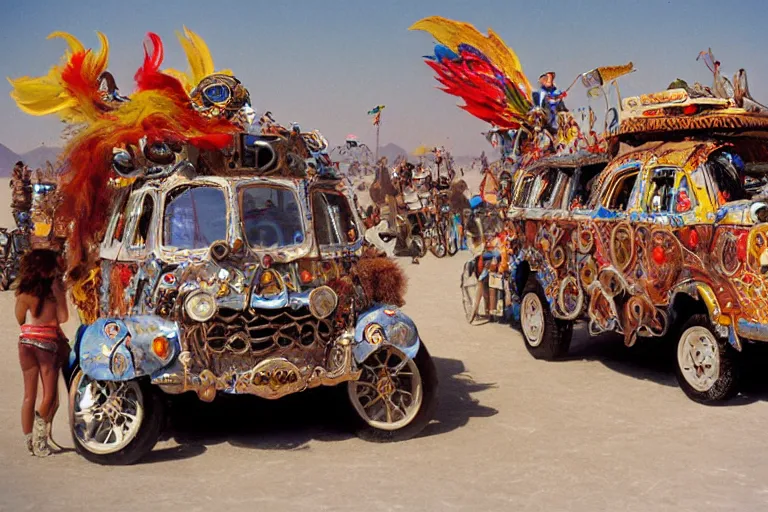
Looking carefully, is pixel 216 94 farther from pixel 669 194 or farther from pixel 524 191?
pixel 524 191

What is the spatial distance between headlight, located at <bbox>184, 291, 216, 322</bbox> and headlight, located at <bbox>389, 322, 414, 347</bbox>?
56.0 inches

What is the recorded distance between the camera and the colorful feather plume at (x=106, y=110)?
23.6 feet

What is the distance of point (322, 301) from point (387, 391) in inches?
36.4

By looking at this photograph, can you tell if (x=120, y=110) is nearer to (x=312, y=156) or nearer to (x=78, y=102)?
(x=78, y=102)

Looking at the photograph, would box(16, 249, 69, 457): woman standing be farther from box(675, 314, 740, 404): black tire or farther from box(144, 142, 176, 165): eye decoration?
box(675, 314, 740, 404): black tire

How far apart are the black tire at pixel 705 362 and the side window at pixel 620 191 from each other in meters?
1.54

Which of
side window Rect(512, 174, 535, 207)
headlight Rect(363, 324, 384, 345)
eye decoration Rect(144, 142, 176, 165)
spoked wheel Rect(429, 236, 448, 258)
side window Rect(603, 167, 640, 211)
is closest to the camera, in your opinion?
headlight Rect(363, 324, 384, 345)

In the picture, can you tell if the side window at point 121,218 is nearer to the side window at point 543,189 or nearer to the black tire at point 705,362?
the black tire at point 705,362

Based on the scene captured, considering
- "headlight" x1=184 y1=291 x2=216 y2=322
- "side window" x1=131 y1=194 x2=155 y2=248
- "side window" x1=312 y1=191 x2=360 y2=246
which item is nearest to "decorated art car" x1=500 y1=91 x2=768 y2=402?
"side window" x1=312 y1=191 x2=360 y2=246

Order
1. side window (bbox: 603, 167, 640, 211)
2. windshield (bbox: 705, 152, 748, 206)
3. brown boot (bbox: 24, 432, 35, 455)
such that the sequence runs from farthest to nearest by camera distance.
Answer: side window (bbox: 603, 167, 640, 211), windshield (bbox: 705, 152, 748, 206), brown boot (bbox: 24, 432, 35, 455)

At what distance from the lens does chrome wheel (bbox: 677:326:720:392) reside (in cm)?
809

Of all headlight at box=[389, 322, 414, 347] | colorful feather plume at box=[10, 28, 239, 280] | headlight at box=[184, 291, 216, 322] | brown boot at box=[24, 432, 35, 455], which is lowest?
brown boot at box=[24, 432, 35, 455]

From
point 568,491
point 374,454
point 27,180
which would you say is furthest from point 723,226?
point 27,180

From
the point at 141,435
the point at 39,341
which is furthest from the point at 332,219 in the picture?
the point at 39,341
